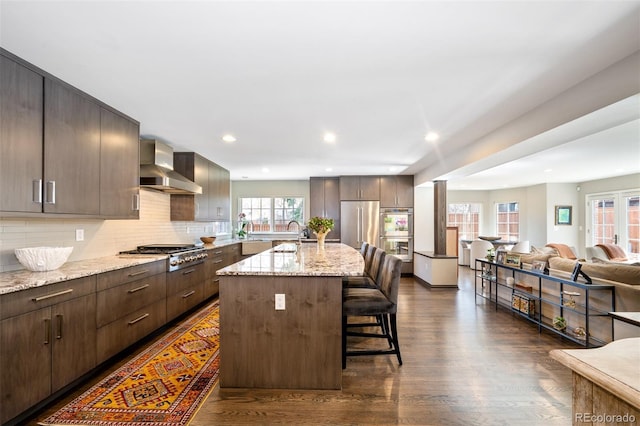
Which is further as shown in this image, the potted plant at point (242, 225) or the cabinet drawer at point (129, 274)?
the potted plant at point (242, 225)

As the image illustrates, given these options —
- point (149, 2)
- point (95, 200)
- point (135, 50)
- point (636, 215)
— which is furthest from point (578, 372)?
point (636, 215)

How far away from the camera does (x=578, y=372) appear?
2.88 feet

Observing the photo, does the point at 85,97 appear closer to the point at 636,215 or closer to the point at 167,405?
the point at 167,405

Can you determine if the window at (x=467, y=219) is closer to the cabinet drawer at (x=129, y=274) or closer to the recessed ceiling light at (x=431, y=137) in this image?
the recessed ceiling light at (x=431, y=137)

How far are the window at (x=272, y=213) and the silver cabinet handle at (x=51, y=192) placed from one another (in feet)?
18.1

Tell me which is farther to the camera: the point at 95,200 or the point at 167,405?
the point at 95,200

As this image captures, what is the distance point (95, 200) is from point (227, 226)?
465 centimetres

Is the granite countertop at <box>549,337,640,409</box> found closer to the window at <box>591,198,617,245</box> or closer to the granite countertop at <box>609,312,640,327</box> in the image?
the granite countertop at <box>609,312,640,327</box>

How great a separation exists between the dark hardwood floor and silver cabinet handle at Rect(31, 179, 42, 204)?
1429 millimetres

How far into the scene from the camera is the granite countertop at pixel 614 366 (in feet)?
2.40

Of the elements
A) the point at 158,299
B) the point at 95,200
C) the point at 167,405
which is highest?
the point at 95,200

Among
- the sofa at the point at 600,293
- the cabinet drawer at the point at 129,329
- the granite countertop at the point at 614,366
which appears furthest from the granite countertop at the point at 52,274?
the sofa at the point at 600,293

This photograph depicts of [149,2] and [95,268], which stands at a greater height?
[149,2]

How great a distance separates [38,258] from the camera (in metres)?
2.31
